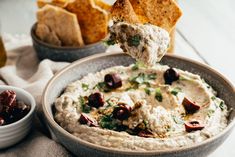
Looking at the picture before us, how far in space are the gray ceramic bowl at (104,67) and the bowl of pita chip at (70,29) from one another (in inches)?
21.8

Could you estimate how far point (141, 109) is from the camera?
3963 millimetres

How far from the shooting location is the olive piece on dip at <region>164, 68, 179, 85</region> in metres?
4.57

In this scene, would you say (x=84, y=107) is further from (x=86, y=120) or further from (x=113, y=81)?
(x=113, y=81)

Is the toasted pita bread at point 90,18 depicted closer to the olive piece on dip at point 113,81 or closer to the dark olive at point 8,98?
the olive piece on dip at point 113,81

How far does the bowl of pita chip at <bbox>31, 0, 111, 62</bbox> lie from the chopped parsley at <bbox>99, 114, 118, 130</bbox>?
1.58m

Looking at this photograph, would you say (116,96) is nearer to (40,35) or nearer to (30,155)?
(30,155)

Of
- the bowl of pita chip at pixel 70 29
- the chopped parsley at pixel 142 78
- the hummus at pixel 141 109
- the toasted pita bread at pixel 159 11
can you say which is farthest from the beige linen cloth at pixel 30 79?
the toasted pita bread at pixel 159 11

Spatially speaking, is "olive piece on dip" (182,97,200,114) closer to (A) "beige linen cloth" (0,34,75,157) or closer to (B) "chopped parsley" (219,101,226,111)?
(B) "chopped parsley" (219,101,226,111)

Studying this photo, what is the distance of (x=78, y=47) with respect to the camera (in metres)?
5.44

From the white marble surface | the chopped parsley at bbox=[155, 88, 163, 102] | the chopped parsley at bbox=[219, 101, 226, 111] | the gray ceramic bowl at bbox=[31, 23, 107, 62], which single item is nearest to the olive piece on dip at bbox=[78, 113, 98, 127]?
the chopped parsley at bbox=[155, 88, 163, 102]

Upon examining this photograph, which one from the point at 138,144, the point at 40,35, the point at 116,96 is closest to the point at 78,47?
the point at 40,35

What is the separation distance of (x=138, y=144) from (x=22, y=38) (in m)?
3.29

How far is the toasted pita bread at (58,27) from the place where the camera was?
214 inches

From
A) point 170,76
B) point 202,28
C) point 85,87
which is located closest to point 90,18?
point 85,87
